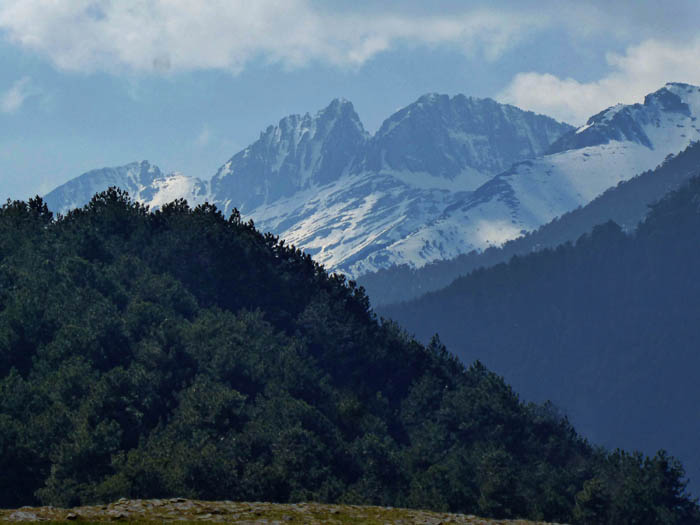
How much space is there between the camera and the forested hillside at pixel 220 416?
11750 cm

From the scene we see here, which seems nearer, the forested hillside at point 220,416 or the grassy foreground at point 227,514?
the grassy foreground at point 227,514

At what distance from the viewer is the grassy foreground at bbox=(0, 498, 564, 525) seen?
5284cm

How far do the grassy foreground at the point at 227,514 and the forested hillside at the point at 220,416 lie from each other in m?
47.1

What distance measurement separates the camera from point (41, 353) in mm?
146750

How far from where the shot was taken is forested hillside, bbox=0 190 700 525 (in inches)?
4626

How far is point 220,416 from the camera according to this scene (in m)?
135

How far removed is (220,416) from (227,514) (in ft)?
261

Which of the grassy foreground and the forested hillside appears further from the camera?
the forested hillside

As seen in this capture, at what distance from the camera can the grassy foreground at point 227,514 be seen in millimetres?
52844

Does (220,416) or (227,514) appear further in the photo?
(220,416)

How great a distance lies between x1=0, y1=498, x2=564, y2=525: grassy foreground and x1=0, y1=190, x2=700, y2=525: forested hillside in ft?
155

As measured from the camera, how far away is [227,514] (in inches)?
2231

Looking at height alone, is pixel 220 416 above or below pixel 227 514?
above

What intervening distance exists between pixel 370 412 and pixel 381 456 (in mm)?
28585
